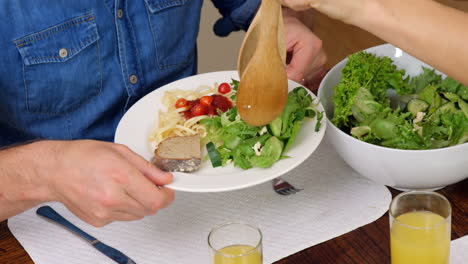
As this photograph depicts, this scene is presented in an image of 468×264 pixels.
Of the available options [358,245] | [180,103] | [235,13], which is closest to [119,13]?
[180,103]

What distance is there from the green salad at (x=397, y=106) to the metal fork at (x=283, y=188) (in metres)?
0.18

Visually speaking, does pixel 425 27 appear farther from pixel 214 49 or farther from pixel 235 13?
pixel 214 49

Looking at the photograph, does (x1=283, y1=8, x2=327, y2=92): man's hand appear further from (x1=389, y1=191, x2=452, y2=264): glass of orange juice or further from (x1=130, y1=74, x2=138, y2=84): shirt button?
(x1=389, y1=191, x2=452, y2=264): glass of orange juice

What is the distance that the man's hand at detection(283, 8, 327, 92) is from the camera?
1.74 metres

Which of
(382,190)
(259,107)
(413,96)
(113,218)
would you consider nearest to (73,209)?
(113,218)

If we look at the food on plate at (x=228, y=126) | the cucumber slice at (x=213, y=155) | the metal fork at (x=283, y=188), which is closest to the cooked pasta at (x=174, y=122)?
the food on plate at (x=228, y=126)

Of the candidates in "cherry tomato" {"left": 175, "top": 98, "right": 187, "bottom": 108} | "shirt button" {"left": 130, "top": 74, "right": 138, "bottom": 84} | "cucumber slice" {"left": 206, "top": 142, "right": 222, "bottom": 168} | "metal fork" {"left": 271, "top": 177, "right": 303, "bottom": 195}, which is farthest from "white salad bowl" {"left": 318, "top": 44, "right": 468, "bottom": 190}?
"shirt button" {"left": 130, "top": 74, "right": 138, "bottom": 84}

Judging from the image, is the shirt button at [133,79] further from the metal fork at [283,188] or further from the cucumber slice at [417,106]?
the cucumber slice at [417,106]

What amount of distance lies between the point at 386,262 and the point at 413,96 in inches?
18.1

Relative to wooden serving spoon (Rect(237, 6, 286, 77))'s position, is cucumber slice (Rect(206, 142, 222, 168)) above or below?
below

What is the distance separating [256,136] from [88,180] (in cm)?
38

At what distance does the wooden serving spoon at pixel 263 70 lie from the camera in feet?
4.04

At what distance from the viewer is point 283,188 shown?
4.73 ft

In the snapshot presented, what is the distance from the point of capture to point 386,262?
1.22 m
